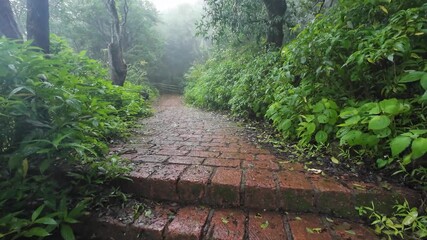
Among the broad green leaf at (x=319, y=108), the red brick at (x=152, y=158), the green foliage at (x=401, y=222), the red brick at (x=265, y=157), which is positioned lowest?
the red brick at (x=152, y=158)

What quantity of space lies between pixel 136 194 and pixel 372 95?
1.88m

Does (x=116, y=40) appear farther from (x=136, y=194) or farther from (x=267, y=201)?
(x=267, y=201)

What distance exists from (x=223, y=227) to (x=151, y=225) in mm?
377

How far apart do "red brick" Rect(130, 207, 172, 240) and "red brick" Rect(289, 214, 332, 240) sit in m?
0.67

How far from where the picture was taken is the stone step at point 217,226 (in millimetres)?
1065

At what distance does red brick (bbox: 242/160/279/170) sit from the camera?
155 centimetres

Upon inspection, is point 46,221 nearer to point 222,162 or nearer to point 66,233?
point 66,233

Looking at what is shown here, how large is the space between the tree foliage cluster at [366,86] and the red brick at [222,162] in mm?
649

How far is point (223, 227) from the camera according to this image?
43.9 inches

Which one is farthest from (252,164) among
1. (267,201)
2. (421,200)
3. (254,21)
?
(254,21)

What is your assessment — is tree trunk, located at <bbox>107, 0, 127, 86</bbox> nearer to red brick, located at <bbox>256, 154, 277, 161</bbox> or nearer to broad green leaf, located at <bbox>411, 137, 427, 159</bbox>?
red brick, located at <bbox>256, 154, 277, 161</bbox>

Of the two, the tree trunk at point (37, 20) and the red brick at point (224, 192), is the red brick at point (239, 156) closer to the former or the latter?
the red brick at point (224, 192)

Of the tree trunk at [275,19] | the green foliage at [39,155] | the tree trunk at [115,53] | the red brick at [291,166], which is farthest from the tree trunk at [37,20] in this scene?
the tree trunk at [275,19]

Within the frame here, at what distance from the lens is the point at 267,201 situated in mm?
1257
